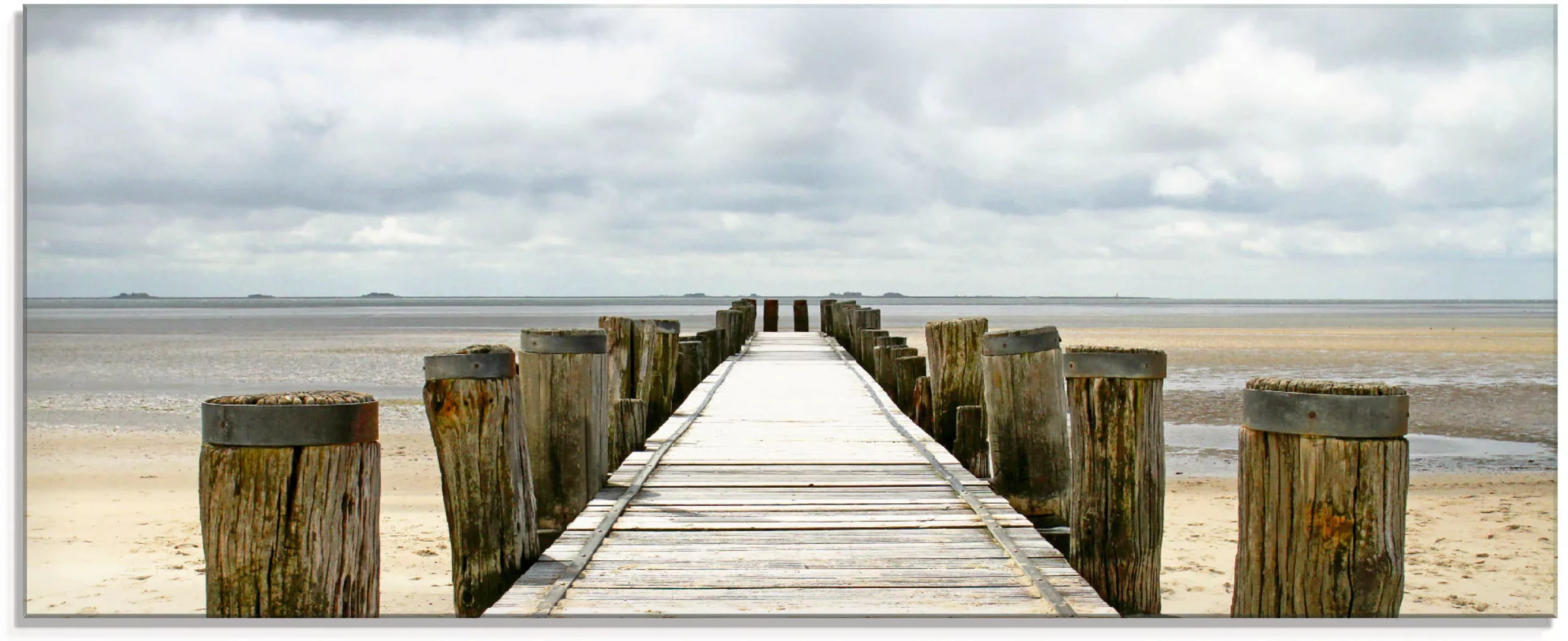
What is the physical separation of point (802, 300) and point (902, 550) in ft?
66.9

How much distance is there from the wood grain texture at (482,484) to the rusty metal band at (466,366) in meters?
0.04

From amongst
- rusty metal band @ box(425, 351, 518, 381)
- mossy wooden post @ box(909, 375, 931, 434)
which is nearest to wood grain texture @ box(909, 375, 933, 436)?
mossy wooden post @ box(909, 375, 931, 434)

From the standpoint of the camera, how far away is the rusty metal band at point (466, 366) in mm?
4004

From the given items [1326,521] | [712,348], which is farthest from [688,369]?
[1326,521]

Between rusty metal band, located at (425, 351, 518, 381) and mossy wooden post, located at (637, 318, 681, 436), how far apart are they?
3.94m

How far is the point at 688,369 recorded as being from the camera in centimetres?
1042

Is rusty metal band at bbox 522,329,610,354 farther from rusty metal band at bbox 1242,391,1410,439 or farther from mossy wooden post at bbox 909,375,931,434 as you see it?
rusty metal band at bbox 1242,391,1410,439

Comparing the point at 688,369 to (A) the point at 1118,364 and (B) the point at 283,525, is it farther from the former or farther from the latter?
A: (B) the point at 283,525

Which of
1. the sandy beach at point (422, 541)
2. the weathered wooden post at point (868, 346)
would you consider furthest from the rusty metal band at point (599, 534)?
the weathered wooden post at point (868, 346)

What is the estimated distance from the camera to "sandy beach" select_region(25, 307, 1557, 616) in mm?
7277

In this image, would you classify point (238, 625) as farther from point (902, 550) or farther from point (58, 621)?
point (902, 550)

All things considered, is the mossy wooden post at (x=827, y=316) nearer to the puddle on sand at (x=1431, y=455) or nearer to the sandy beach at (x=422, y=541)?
the puddle on sand at (x=1431, y=455)

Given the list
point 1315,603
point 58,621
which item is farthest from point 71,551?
point 1315,603

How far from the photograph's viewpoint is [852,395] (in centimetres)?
1015
